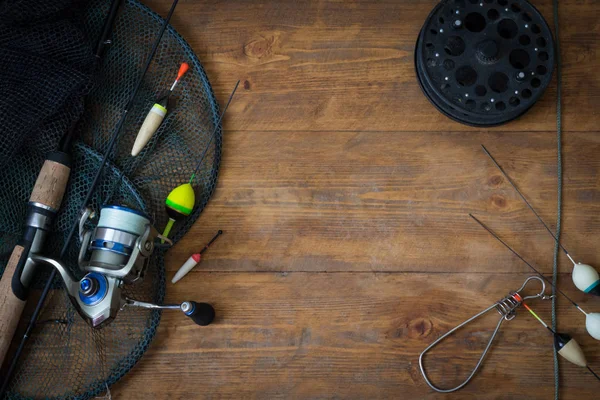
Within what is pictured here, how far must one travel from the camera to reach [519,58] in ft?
4.54

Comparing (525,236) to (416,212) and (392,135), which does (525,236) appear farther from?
(392,135)

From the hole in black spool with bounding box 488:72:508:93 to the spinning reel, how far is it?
36.3 inches

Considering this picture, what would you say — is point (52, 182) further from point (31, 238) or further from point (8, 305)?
point (8, 305)

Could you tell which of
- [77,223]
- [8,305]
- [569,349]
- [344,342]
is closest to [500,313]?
[569,349]

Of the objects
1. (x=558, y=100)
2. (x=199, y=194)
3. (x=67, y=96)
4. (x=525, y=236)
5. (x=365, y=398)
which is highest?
(x=67, y=96)

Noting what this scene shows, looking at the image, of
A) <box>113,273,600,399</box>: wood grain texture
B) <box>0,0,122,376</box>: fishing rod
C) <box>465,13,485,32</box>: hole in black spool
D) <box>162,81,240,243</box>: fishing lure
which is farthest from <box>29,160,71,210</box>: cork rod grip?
<box>465,13,485,32</box>: hole in black spool

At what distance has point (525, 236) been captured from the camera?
1.42 m

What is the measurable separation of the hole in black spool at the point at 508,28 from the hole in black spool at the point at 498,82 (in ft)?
0.35

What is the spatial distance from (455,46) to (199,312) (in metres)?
0.93

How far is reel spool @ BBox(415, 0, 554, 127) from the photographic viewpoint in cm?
136

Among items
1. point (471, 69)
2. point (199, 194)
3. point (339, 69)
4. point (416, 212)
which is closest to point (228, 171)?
point (199, 194)

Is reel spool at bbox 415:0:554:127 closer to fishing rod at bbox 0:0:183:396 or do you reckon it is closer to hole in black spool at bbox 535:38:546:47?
hole in black spool at bbox 535:38:546:47

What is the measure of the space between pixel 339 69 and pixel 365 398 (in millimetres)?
872

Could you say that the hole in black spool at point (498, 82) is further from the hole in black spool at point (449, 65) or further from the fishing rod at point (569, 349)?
the fishing rod at point (569, 349)
